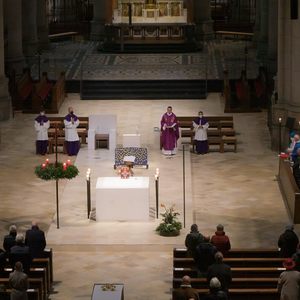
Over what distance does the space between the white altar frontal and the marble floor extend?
0.19 meters

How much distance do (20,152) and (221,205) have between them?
306 inches

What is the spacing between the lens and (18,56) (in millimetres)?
45312

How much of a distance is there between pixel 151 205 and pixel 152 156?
5.39 metres

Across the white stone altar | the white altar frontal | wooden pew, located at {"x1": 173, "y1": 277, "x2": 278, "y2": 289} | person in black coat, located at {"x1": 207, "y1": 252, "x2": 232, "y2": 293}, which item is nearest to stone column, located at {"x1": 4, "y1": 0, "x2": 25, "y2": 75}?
the white stone altar

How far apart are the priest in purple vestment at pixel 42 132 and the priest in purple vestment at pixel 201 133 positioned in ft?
13.2

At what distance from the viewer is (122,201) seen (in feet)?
86.7

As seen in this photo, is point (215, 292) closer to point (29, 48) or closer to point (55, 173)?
point (55, 173)

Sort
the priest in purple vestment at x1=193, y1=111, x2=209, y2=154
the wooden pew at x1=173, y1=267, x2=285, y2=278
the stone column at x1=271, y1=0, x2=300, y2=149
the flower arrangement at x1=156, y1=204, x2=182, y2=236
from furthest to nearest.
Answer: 1. the priest in purple vestment at x1=193, y1=111, x2=209, y2=154
2. the stone column at x1=271, y1=0, x2=300, y2=149
3. the flower arrangement at x1=156, y1=204, x2=182, y2=236
4. the wooden pew at x1=173, y1=267, x2=285, y2=278

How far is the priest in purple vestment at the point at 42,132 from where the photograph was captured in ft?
108

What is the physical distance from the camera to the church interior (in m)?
24.2

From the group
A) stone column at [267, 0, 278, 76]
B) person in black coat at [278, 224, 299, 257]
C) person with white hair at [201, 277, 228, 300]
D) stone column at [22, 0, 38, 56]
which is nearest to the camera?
person with white hair at [201, 277, 228, 300]

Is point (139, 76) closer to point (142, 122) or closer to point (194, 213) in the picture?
point (142, 122)

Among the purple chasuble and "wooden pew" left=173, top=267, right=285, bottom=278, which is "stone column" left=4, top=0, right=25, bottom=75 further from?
"wooden pew" left=173, top=267, right=285, bottom=278

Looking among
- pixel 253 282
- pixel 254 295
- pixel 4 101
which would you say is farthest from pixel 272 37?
pixel 254 295
